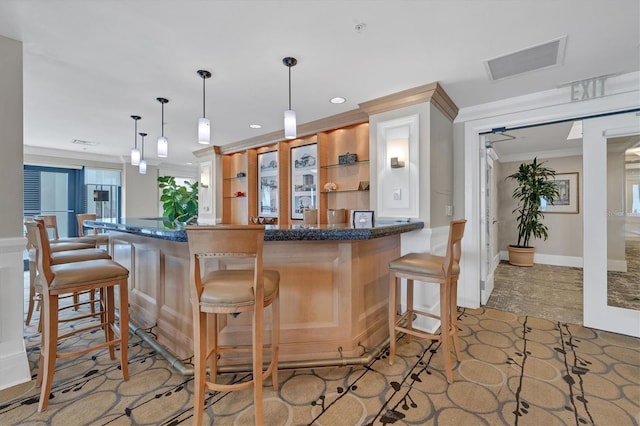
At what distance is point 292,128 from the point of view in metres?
2.52

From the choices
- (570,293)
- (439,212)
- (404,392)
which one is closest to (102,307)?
(404,392)

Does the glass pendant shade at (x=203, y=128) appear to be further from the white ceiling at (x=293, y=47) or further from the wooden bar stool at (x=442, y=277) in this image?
the wooden bar stool at (x=442, y=277)

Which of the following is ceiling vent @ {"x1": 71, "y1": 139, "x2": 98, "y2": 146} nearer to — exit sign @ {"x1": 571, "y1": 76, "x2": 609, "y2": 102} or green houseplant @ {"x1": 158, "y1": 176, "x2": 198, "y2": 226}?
green houseplant @ {"x1": 158, "y1": 176, "x2": 198, "y2": 226}

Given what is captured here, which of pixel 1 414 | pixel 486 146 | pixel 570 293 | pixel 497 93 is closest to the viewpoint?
pixel 1 414

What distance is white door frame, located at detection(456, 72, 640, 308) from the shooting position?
108 inches

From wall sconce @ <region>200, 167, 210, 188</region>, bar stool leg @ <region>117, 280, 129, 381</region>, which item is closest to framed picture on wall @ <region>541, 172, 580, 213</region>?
wall sconce @ <region>200, 167, 210, 188</region>

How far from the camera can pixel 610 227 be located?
283cm

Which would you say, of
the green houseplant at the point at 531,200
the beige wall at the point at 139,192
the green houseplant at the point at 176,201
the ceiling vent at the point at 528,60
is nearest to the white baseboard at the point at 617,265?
the ceiling vent at the point at 528,60

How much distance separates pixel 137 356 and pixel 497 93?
13.7 feet

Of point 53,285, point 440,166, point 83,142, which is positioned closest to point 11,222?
point 53,285

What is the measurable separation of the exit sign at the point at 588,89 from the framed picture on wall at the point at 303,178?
3022 mm

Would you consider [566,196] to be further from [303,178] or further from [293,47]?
[293,47]

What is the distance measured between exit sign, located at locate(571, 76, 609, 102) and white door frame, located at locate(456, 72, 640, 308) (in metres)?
0.05

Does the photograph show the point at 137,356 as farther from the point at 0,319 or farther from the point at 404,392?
the point at 404,392
